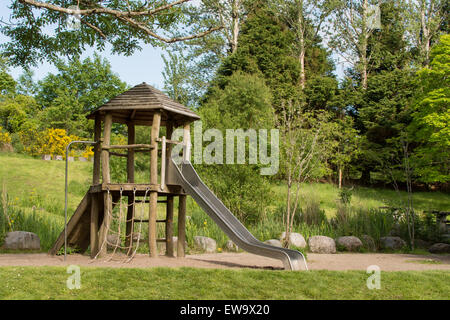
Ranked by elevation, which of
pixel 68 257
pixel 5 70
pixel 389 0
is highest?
pixel 389 0

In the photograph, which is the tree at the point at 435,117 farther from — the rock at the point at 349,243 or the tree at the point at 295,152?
the rock at the point at 349,243

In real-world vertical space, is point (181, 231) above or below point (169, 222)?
below

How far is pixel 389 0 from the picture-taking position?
32938 mm

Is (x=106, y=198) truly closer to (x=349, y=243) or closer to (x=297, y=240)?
(x=297, y=240)

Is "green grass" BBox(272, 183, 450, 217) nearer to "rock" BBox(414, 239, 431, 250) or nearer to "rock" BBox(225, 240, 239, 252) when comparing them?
"rock" BBox(414, 239, 431, 250)

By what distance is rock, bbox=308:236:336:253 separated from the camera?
12.7 metres

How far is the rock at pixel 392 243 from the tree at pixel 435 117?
339 cm

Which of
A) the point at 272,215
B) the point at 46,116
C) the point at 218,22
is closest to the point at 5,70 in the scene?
the point at 46,116

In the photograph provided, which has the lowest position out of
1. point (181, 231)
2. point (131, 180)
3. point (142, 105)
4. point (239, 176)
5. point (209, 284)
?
point (209, 284)

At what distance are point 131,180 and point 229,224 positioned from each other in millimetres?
3119

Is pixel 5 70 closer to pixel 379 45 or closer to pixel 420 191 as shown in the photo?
pixel 379 45

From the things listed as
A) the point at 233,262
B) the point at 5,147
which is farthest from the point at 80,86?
the point at 233,262

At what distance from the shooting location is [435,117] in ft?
53.8
